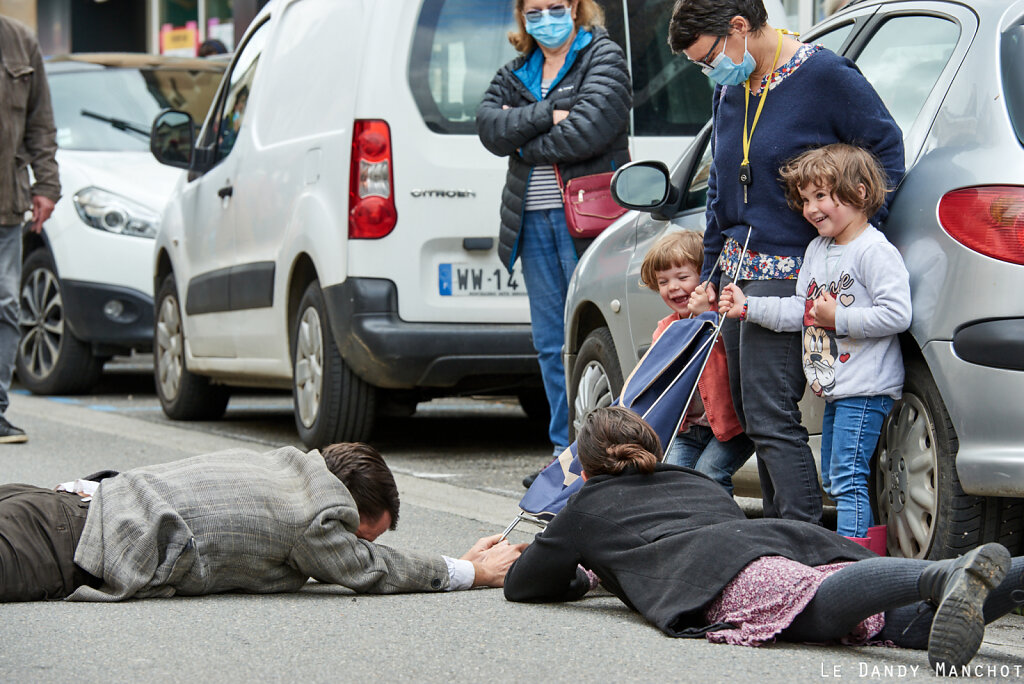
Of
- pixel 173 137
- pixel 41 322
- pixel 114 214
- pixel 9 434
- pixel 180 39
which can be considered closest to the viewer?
pixel 9 434

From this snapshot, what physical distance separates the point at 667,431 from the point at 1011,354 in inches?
40.8

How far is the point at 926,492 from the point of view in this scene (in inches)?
160

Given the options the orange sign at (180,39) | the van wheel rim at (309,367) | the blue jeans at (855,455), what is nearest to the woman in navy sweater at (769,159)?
the blue jeans at (855,455)

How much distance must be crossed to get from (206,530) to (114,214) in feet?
22.0

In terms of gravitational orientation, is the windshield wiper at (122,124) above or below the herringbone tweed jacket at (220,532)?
above

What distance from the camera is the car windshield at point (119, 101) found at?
36.1 feet

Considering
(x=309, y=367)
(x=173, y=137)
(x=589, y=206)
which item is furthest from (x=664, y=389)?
(x=173, y=137)

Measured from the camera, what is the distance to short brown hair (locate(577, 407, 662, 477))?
12.8 ft

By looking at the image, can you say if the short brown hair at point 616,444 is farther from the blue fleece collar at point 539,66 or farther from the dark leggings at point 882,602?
the blue fleece collar at point 539,66

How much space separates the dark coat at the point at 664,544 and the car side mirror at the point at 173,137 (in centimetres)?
538

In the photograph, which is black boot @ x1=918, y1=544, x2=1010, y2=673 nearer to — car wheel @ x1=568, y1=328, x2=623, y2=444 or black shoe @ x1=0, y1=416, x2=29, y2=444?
car wheel @ x1=568, y1=328, x2=623, y2=444

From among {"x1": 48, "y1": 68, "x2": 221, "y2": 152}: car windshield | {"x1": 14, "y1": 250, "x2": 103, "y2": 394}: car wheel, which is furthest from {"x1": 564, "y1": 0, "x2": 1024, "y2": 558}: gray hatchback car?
{"x1": 48, "y1": 68, "x2": 221, "y2": 152}: car windshield

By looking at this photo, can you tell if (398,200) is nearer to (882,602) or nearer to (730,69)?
(730,69)

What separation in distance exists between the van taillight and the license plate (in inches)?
12.7
